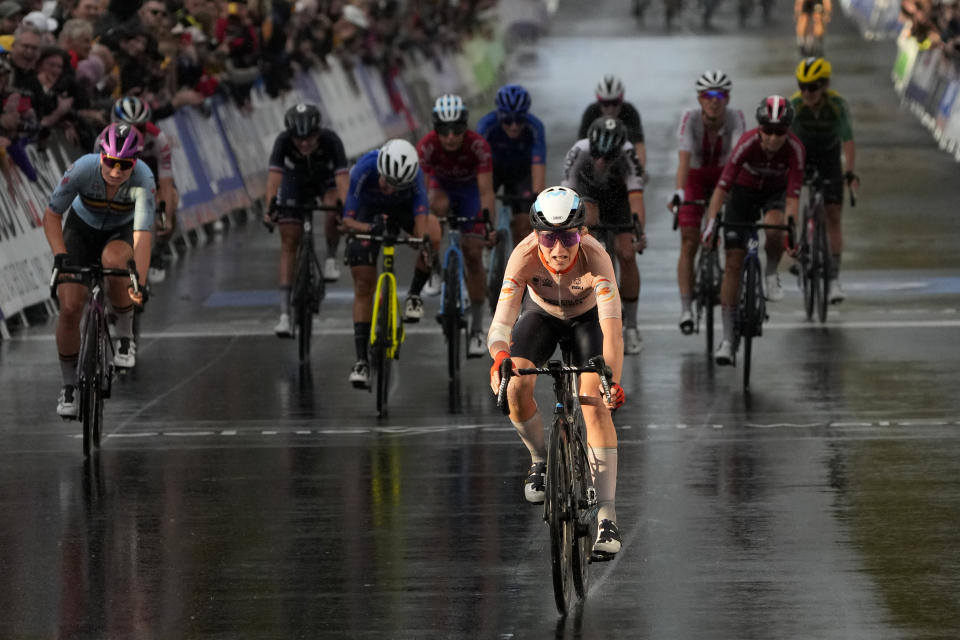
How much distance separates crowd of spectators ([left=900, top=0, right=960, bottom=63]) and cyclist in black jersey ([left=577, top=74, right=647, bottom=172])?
14.4m

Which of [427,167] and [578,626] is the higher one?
[427,167]

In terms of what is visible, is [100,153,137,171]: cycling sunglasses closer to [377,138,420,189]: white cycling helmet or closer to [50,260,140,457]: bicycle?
[50,260,140,457]: bicycle

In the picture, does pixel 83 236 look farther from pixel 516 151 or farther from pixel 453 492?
pixel 516 151

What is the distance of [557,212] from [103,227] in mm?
5121

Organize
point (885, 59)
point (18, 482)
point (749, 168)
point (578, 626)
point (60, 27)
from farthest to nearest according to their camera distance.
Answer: point (885, 59) → point (60, 27) → point (749, 168) → point (18, 482) → point (578, 626)

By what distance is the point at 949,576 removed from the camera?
30.9ft

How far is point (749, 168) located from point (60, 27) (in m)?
8.60

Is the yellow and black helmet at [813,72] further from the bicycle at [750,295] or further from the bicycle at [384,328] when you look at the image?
Result: the bicycle at [384,328]

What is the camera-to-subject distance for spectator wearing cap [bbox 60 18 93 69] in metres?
20.0

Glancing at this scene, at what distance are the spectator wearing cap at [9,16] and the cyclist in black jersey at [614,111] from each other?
17.8 feet

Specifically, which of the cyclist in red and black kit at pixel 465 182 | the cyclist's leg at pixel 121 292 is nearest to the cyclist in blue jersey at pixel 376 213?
the cyclist in red and black kit at pixel 465 182

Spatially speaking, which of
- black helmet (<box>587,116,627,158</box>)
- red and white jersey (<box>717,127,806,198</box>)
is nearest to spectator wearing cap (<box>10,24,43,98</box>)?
black helmet (<box>587,116,627,158</box>)

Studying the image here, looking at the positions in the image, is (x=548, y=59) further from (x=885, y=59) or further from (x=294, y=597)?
(x=294, y=597)

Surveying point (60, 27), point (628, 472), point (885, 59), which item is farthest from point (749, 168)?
point (885, 59)
